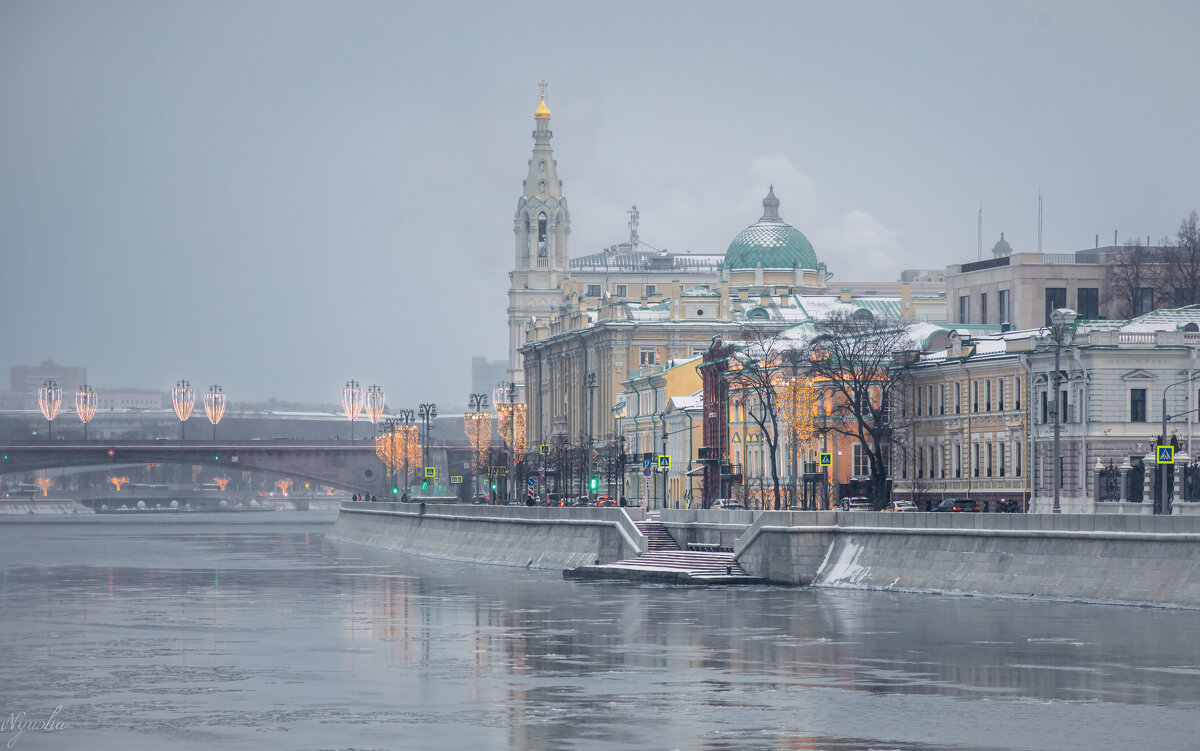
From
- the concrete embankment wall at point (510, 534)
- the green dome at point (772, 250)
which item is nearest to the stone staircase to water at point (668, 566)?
the concrete embankment wall at point (510, 534)

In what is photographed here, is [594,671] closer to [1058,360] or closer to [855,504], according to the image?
[1058,360]

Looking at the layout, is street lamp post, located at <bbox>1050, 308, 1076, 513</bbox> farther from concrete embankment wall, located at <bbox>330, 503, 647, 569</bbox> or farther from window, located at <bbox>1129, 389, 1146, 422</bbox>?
concrete embankment wall, located at <bbox>330, 503, 647, 569</bbox>

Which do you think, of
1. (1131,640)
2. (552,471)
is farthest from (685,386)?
(1131,640)

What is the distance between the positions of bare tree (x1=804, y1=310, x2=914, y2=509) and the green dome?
7472 centimetres

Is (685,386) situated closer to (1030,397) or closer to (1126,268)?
(1126,268)

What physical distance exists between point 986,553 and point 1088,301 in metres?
85.3

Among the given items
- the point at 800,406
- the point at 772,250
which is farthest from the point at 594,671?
the point at 772,250

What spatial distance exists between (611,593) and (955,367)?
38400mm

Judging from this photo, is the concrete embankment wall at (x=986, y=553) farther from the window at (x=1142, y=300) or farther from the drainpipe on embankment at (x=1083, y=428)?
the window at (x=1142, y=300)

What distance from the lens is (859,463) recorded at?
118 metres

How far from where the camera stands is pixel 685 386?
144m

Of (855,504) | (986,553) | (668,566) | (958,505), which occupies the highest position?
(958,505)

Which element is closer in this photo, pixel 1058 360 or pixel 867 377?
pixel 1058 360

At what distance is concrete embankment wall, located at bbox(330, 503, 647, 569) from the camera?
86.6 meters
